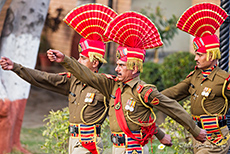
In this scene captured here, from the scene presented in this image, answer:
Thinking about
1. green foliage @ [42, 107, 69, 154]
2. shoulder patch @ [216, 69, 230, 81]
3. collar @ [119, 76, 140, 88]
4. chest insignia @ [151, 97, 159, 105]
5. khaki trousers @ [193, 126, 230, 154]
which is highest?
shoulder patch @ [216, 69, 230, 81]

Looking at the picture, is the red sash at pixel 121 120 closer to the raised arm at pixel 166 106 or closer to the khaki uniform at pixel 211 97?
the raised arm at pixel 166 106

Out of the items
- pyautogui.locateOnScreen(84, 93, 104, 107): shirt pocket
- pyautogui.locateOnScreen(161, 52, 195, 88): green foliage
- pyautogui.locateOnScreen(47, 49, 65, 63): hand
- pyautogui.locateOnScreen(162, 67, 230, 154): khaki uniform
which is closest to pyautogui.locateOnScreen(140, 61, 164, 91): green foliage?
pyautogui.locateOnScreen(161, 52, 195, 88): green foliage

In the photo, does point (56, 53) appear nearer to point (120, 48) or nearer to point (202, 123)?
point (120, 48)

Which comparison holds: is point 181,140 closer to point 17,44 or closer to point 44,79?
point 44,79

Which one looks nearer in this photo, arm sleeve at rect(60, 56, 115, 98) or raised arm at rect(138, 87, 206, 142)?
arm sleeve at rect(60, 56, 115, 98)

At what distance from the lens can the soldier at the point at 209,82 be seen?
5.25 meters

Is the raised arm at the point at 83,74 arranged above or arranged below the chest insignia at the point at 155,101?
above

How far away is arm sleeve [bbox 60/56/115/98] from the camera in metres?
4.18

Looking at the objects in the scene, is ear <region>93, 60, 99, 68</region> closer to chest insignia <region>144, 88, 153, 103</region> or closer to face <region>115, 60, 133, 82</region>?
face <region>115, 60, 133, 82</region>

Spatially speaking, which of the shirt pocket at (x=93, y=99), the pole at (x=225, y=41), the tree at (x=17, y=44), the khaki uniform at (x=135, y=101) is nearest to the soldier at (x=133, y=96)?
the khaki uniform at (x=135, y=101)

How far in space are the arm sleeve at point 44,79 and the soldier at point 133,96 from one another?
70 cm

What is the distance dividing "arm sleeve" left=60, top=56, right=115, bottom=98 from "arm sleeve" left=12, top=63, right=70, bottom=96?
27.1 inches

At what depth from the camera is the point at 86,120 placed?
520 cm

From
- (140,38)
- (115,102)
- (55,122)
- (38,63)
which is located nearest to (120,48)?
(140,38)
